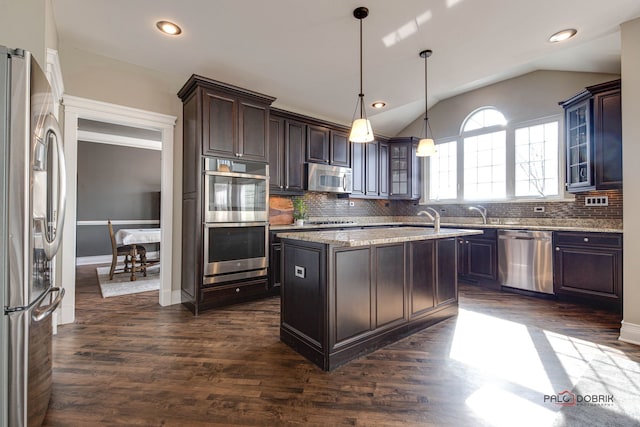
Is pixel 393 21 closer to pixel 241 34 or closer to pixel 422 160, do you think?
pixel 241 34

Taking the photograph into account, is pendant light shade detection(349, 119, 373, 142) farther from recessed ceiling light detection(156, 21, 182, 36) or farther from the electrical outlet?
the electrical outlet

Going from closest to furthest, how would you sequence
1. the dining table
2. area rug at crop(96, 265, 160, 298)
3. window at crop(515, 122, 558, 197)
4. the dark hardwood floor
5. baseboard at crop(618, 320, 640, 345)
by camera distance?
the dark hardwood floor
baseboard at crop(618, 320, 640, 345)
area rug at crop(96, 265, 160, 298)
window at crop(515, 122, 558, 197)
the dining table

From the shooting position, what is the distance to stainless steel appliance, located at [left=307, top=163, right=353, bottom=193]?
452cm

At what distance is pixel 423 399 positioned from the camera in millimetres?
1712

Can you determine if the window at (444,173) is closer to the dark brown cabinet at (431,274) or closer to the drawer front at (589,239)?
the drawer front at (589,239)

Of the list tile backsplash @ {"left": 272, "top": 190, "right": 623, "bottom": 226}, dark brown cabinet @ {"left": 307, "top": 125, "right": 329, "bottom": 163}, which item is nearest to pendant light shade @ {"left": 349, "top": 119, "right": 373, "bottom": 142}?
dark brown cabinet @ {"left": 307, "top": 125, "right": 329, "bottom": 163}

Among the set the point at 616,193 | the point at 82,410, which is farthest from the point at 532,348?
the point at 82,410

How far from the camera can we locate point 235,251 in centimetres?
344

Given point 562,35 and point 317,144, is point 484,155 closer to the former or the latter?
point 562,35

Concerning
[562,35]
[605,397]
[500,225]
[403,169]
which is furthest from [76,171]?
[500,225]

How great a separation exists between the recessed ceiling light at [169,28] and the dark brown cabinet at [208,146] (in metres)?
0.48

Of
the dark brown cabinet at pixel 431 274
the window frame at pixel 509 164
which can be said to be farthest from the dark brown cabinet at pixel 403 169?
the dark brown cabinet at pixel 431 274

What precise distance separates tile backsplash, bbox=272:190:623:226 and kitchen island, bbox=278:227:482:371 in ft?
8.50

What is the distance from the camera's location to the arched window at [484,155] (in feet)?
16.2
